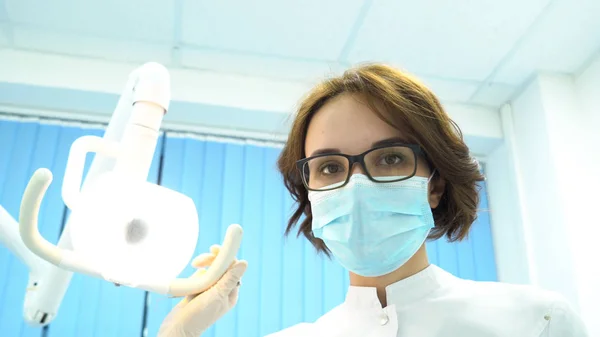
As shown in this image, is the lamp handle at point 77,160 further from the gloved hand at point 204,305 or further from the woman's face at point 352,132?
the woman's face at point 352,132

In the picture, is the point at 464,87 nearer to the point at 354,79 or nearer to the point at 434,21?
A: the point at 434,21

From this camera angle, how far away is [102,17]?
2406mm

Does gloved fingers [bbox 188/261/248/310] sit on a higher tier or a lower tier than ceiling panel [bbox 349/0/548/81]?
lower

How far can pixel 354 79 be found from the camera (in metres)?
1.18

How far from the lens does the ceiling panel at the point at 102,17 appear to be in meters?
2.33

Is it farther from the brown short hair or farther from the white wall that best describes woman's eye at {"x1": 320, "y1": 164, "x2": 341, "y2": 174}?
the white wall

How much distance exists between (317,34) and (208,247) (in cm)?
118

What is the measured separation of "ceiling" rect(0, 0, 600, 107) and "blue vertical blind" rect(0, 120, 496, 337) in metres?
0.47

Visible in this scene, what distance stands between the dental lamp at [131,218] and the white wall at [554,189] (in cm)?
224

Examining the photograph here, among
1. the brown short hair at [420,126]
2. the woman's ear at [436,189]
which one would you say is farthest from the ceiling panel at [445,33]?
the woman's ear at [436,189]

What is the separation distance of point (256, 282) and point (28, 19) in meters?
1.65

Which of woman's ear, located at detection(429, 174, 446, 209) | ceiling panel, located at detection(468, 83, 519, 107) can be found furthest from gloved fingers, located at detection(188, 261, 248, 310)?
ceiling panel, located at detection(468, 83, 519, 107)

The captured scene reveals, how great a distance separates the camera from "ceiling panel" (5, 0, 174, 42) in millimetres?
2330

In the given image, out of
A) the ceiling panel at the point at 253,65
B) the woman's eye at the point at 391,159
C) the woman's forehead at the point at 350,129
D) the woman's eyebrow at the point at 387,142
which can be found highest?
the ceiling panel at the point at 253,65
